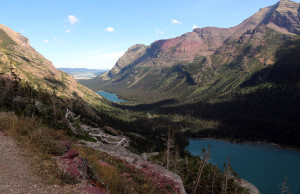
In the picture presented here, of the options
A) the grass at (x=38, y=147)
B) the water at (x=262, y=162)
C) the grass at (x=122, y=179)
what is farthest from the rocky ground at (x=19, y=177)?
the water at (x=262, y=162)

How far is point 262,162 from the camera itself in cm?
13038

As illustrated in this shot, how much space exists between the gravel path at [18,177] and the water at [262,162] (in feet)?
360

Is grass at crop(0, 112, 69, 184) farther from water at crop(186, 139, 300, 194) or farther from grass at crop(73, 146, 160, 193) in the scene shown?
water at crop(186, 139, 300, 194)

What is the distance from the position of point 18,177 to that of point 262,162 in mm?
157546

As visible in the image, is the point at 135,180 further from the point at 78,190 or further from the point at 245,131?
the point at 245,131

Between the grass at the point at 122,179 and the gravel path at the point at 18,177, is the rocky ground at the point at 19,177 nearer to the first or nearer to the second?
the gravel path at the point at 18,177

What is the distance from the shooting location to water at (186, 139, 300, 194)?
103 meters

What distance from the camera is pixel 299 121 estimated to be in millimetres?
192750

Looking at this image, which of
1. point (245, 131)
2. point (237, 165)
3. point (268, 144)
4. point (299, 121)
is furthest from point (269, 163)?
point (299, 121)

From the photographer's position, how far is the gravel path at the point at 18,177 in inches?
380

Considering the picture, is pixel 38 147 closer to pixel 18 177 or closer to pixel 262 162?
pixel 18 177

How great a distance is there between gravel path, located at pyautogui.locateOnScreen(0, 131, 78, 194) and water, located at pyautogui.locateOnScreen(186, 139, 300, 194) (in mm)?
109862

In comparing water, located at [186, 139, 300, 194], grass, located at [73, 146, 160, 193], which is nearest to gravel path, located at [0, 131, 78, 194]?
grass, located at [73, 146, 160, 193]

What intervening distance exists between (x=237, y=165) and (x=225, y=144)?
159 ft
